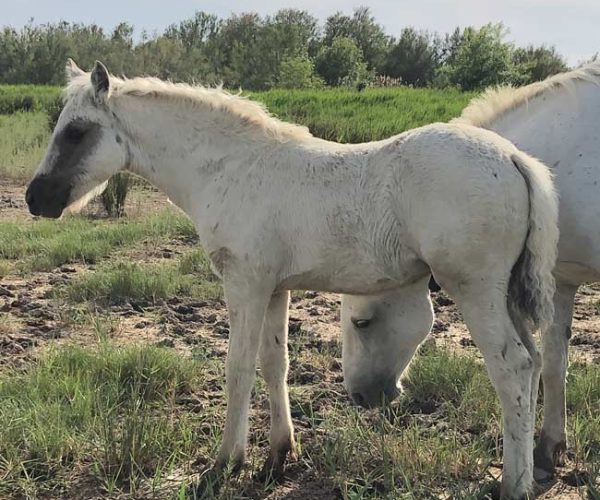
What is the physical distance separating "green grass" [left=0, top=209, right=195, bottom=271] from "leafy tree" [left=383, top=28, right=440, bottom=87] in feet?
175

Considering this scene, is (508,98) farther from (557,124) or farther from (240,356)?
(240,356)

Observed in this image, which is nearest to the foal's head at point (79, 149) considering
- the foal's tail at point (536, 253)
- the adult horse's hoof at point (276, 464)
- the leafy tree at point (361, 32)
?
the adult horse's hoof at point (276, 464)

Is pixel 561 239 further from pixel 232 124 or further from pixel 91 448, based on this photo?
pixel 91 448

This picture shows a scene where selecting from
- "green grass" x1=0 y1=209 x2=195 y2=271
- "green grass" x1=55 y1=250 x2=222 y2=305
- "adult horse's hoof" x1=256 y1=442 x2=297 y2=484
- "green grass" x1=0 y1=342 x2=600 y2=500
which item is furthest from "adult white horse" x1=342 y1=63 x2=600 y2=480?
"green grass" x1=0 y1=209 x2=195 y2=271

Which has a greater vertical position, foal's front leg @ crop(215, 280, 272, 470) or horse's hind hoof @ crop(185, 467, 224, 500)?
foal's front leg @ crop(215, 280, 272, 470)

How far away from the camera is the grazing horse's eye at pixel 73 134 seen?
A: 3279 millimetres

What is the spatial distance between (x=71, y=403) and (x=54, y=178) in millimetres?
1143

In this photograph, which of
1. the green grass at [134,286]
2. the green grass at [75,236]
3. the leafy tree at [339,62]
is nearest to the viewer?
the green grass at [134,286]

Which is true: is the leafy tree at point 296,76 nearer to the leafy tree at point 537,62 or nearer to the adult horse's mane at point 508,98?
the leafy tree at point 537,62

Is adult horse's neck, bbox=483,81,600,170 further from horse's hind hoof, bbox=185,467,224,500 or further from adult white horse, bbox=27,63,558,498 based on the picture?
horse's hind hoof, bbox=185,467,224,500

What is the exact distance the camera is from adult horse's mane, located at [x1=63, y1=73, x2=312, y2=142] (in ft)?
11.1

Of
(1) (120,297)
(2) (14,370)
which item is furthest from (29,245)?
(2) (14,370)

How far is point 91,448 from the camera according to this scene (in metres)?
3.26

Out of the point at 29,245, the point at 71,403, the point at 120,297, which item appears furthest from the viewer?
the point at 29,245
